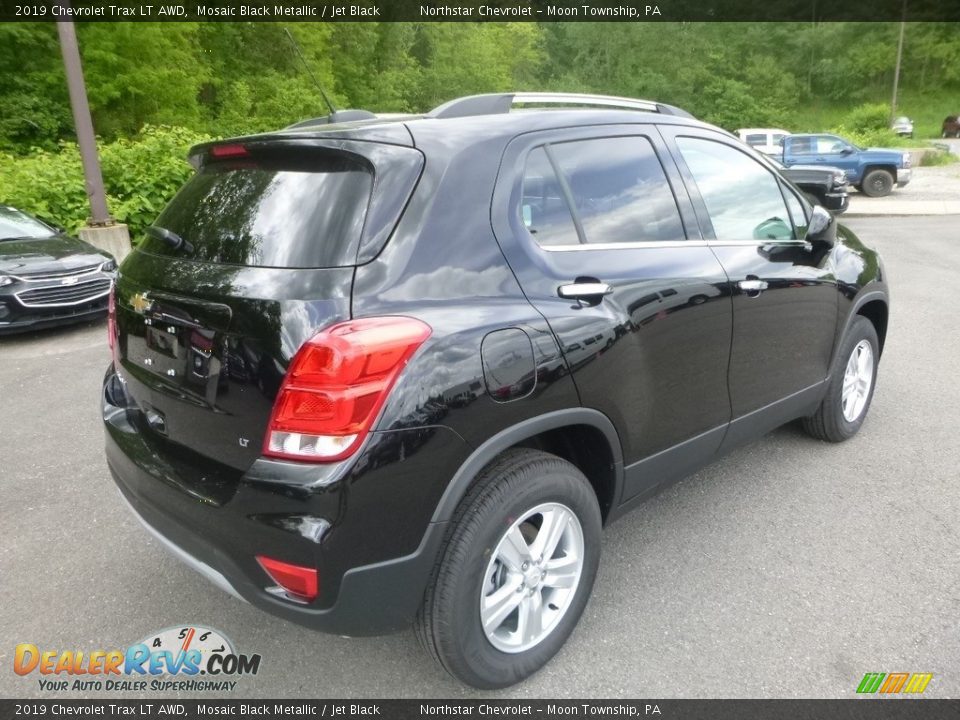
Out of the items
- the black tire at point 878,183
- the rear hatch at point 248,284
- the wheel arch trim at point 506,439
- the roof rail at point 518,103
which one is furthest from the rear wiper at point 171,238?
the black tire at point 878,183

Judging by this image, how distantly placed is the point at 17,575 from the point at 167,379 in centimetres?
150

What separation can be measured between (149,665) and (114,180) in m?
9.72

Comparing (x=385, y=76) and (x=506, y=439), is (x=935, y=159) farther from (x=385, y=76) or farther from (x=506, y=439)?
(x=506, y=439)

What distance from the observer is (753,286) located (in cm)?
304

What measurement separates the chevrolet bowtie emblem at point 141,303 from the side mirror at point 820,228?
9.65 ft

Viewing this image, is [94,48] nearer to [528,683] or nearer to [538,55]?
[528,683]

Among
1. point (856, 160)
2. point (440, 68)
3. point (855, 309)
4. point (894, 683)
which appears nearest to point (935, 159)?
point (856, 160)

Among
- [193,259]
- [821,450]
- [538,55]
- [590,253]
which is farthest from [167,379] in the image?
[538,55]

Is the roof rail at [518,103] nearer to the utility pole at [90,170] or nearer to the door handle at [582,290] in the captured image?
the door handle at [582,290]

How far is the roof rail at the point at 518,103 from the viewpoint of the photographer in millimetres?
2547

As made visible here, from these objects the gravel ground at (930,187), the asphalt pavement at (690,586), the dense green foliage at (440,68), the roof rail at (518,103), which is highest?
the dense green foliage at (440,68)

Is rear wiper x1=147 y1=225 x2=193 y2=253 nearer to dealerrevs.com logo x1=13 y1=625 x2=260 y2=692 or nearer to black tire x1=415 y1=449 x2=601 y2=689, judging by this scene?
black tire x1=415 y1=449 x2=601 y2=689

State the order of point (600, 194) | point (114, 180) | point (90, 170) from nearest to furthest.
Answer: point (600, 194), point (90, 170), point (114, 180)

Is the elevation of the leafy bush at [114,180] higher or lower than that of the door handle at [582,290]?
lower
